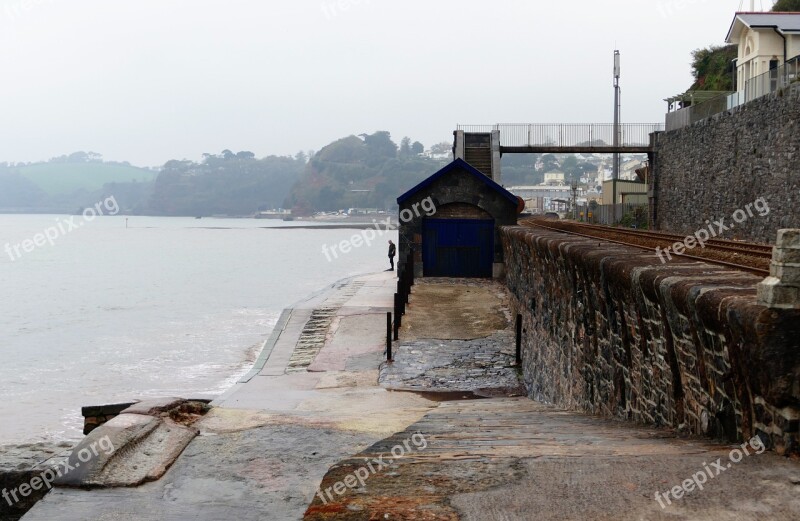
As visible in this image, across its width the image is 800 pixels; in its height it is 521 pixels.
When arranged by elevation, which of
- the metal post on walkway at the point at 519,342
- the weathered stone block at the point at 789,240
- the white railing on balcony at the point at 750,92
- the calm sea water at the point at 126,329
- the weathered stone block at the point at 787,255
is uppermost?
the white railing on balcony at the point at 750,92

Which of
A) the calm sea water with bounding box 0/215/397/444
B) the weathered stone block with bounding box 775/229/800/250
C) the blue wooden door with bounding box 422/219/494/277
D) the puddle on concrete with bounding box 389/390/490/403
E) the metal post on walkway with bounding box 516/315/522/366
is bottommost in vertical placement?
the calm sea water with bounding box 0/215/397/444

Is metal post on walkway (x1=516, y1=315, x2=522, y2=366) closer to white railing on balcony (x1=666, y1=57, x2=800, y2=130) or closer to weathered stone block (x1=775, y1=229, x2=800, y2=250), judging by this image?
weathered stone block (x1=775, y1=229, x2=800, y2=250)

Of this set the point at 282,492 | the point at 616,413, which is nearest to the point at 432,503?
the point at 282,492

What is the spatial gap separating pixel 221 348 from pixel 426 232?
8.83 m

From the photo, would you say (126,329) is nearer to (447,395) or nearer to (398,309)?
(398,309)

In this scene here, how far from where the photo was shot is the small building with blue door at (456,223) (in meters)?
A: 29.3

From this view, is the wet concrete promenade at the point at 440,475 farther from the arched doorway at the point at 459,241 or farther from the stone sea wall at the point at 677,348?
the arched doorway at the point at 459,241

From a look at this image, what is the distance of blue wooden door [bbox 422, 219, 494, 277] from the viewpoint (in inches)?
1161

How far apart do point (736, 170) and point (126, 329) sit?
27435 mm

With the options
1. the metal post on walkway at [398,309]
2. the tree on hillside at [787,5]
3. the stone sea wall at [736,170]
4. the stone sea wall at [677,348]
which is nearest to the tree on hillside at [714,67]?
the tree on hillside at [787,5]

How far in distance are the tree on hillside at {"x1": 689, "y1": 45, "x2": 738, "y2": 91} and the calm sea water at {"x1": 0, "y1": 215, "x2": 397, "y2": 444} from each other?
2835 centimetres

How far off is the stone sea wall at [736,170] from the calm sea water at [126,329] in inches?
672

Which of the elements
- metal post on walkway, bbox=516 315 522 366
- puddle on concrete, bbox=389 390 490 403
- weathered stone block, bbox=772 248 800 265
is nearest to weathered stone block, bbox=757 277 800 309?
weathered stone block, bbox=772 248 800 265

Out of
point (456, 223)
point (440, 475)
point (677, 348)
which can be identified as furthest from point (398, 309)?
point (440, 475)
